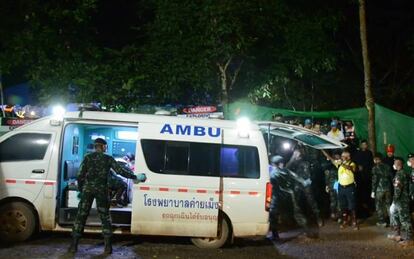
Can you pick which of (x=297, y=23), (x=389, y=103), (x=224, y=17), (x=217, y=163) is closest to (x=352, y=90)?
(x=389, y=103)

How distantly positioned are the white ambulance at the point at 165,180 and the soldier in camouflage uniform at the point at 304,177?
2.63m

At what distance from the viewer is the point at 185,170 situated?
862cm

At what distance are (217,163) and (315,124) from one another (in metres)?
5.45

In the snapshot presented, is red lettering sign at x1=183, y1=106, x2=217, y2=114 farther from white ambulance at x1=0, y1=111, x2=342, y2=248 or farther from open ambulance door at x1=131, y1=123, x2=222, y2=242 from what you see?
open ambulance door at x1=131, y1=123, x2=222, y2=242

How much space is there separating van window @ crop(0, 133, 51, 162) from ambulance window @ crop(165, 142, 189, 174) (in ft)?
6.75

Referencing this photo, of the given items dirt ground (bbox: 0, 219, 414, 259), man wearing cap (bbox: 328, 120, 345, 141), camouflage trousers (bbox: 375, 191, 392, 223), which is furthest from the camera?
man wearing cap (bbox: 328, 120, 345, 141)

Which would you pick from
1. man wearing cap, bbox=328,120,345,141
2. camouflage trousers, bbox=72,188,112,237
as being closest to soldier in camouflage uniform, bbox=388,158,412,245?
man wearing cap, bbox=328,120,345,141

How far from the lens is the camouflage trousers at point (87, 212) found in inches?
316

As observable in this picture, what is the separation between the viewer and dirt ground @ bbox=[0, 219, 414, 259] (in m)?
8.22

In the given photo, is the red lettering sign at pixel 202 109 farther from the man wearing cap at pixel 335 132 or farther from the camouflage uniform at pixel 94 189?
the camouflage uniform at pixel 94 189

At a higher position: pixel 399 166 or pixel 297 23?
pixel 297 23

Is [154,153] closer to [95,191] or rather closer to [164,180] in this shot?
[164,180]

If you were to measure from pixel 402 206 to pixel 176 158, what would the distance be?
4343 millimetres

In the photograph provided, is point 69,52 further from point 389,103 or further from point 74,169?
point 389,103
